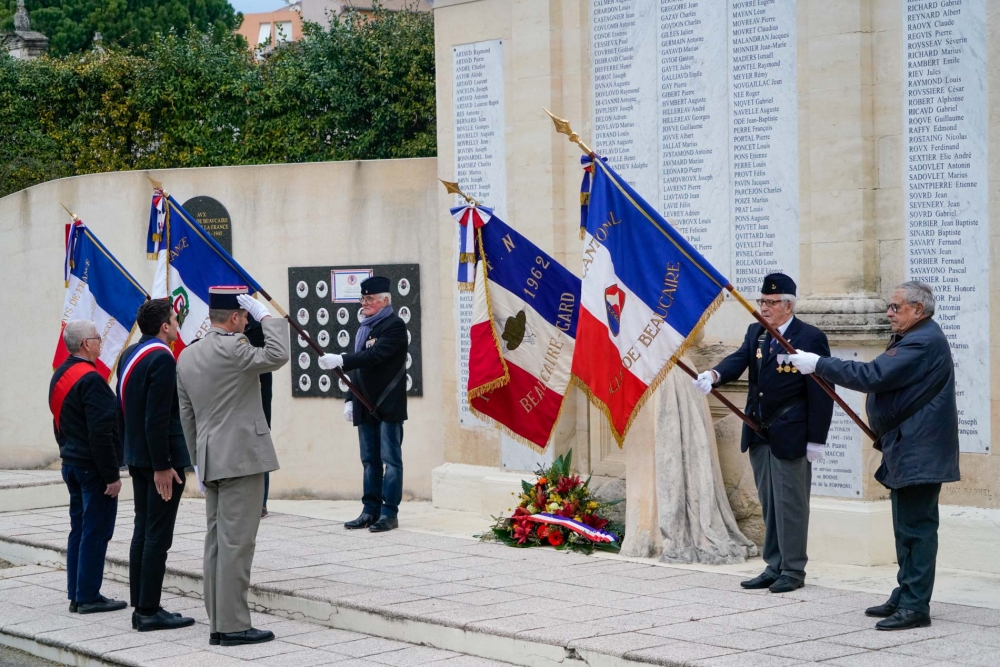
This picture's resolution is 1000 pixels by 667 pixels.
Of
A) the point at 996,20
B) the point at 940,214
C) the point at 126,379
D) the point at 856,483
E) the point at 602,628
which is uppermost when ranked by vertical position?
the point at 996,20

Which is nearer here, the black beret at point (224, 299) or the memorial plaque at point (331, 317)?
the black beret at point (224, 299)

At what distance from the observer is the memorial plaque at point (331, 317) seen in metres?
11.8

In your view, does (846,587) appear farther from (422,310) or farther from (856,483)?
(422,310)

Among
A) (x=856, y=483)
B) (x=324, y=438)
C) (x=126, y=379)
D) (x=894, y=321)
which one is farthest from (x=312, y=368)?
(x=894, y=321)

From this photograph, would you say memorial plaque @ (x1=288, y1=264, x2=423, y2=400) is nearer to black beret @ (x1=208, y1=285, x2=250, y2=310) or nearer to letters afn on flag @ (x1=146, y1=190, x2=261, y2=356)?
letters afn on flag @ (x1=146, y1=190, x2=261, y2=356)

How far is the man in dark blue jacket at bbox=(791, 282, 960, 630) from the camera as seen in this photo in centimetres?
654

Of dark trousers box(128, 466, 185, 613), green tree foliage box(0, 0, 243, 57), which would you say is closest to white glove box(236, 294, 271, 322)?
dark trousers box(128, 466, 185, 613)

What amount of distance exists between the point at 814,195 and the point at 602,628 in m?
3.51

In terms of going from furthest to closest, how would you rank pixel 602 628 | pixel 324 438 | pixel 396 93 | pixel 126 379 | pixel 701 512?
pixel 396 93, pixel 324 438, pixel 701 512, pixel 126 379, pixel 602 628

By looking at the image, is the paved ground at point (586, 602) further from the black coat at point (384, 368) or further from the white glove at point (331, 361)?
the white glove at point (331, 361)

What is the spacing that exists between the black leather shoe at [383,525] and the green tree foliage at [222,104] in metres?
6.64

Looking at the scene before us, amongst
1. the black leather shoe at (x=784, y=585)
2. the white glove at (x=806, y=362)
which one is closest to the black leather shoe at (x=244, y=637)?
the black leather shoe at (x=784, y=585)

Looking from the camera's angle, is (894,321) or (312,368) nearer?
(894,321)

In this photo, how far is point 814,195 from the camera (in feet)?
28.6
